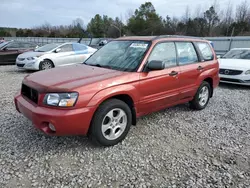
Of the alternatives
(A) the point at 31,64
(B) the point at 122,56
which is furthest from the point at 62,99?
(A) the point at 31,64

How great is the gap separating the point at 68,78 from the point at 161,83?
157 cm

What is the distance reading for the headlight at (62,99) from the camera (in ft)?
8.41

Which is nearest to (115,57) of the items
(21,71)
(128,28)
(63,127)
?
(63,127)

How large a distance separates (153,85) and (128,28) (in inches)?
2053

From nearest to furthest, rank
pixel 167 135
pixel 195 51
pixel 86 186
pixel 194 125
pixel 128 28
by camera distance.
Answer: pixel 86 186, pixel 167 135, pixel 194 125, pixel 195 51, pixel 128 28

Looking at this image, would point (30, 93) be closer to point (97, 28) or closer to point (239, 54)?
point (239, 54)

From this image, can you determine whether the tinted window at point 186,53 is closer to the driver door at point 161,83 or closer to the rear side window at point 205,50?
the driver door at point 161,83

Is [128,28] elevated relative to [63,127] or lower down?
elevated

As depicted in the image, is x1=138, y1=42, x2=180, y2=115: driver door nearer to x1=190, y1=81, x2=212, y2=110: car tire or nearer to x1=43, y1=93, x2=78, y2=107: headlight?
x1=190, y1=81, x2=212, y2=110: car tire

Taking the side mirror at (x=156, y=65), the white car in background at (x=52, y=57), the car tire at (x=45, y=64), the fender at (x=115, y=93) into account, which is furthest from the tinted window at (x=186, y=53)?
the car tire at (x=45, y=64)

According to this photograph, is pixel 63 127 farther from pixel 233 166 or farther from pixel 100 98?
pixel 233 166

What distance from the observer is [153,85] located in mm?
3395

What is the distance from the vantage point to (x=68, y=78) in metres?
2.92

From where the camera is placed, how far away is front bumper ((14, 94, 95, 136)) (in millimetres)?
2518
